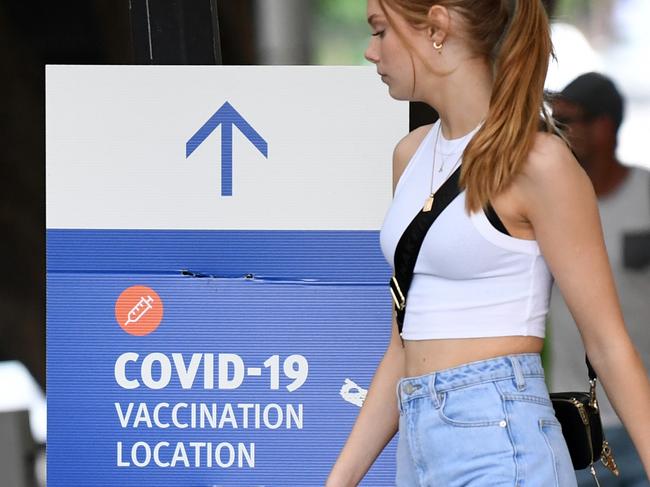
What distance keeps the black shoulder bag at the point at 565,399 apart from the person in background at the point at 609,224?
2342 millimetres

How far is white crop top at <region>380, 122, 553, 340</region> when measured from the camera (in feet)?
5.70

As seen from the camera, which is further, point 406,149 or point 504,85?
point 406,149

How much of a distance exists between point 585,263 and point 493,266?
0.41ft

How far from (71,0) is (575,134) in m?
1.68

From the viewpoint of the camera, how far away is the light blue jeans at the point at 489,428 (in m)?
1.70

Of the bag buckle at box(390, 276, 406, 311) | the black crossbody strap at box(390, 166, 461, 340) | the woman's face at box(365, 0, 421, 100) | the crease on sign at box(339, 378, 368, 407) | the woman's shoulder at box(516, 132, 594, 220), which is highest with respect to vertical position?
the woman's face at box(365, 0, 421, 100)

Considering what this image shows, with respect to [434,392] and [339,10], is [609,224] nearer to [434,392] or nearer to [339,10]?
[339,10]

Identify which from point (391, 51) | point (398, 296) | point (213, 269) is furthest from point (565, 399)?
point (213, 269)

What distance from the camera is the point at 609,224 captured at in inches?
168

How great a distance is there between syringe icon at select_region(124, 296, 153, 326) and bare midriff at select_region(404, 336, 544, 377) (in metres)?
0.89

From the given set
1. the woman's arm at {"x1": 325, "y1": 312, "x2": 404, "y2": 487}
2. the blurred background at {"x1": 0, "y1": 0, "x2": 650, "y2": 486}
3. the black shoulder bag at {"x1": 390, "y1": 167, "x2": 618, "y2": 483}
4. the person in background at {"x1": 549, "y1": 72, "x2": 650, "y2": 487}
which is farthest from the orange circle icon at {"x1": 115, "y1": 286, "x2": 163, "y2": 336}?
the person in background at {"x1": 549, "y1": 72, "x2": 650, "y2": 487}

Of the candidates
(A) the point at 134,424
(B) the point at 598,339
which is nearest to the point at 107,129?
(A) the point at 134,424

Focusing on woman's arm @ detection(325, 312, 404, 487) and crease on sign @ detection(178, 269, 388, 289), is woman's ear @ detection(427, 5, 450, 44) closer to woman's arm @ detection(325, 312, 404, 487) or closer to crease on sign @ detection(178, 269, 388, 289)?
woman's arm @ detection(325, 312, 404, 487)

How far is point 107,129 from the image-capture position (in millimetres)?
2549
